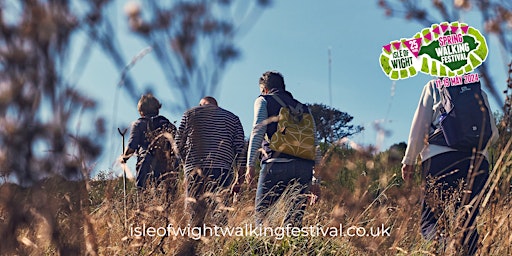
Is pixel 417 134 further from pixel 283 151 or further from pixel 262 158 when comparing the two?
pixel 262 158

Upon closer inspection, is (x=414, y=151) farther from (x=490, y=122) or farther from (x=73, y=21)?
(x=73, y=21)

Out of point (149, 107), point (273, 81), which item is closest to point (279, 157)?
point (273, 81)

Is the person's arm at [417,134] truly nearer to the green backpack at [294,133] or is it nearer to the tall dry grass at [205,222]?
the tall dry grass at [205,222]

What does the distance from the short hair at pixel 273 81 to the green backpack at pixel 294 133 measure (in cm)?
17

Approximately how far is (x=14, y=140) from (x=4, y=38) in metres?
0.27

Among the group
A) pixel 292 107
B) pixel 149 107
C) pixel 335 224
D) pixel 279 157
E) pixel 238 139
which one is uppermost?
pixel 149 107

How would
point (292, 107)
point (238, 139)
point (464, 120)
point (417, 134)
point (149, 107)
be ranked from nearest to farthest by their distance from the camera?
1. point (464, 120)
2. point (417, 134)
3. point (292, 107)
4. point (238, 139)
5. point (149, 107)

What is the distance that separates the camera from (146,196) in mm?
4902

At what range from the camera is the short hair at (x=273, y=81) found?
4.72 m

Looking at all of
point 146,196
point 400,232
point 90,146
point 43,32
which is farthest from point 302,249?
point 43,32

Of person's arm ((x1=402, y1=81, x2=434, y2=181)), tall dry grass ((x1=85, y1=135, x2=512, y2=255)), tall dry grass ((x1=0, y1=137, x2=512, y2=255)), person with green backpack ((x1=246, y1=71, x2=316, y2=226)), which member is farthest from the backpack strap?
person's arm ((x1=402, y1=81, x2=434, y2=181))

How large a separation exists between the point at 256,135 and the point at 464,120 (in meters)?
1.37

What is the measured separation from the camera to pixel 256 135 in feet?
14.4

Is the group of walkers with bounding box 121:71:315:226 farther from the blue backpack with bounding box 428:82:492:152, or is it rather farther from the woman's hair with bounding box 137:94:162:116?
the blue backpack with bounding box 428:82:492:152
